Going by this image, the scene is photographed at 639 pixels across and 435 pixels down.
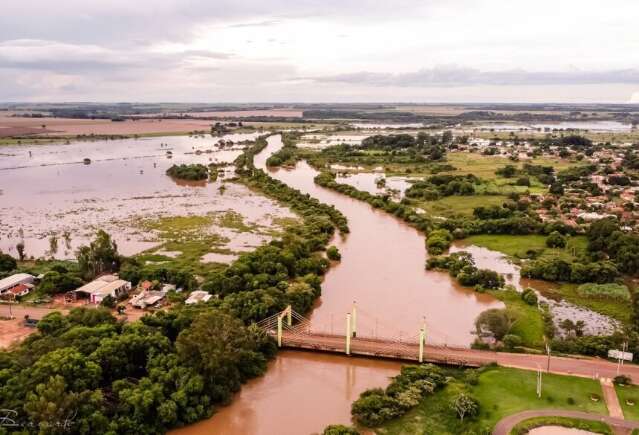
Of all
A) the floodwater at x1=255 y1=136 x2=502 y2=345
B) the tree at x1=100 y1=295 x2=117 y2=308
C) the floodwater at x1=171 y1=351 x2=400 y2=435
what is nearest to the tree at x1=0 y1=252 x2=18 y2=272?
the tree at x1=100 y1=295 x2=117 y2=308

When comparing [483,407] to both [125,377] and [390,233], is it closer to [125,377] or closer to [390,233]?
[125,377]

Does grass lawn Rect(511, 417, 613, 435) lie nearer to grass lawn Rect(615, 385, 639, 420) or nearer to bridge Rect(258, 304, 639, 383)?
grass lawn Rect(615, 385, 639, 420)

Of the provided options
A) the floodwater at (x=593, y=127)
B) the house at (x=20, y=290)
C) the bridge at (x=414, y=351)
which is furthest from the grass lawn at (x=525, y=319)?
the floodwater at (x=593, y=127)

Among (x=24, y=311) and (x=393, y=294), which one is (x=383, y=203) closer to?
(x=393, y=294)

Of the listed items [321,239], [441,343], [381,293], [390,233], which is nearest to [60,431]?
[441,343]

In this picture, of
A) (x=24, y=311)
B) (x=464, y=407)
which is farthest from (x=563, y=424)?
(x=24, y=311)
